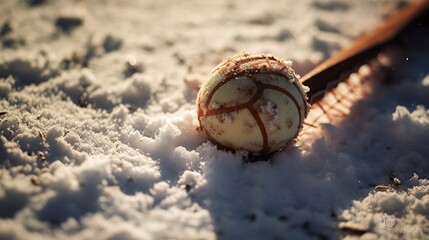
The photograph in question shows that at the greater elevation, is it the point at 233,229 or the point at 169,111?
the point at 169,111

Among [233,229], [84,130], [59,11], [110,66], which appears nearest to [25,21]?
[59,11]

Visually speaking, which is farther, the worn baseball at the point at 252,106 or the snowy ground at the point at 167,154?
the worn baseball at the point at 252,106

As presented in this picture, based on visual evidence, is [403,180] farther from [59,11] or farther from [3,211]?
[59,11]

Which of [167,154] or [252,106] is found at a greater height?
[252,106]

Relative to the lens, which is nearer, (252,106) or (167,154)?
(252,106)
